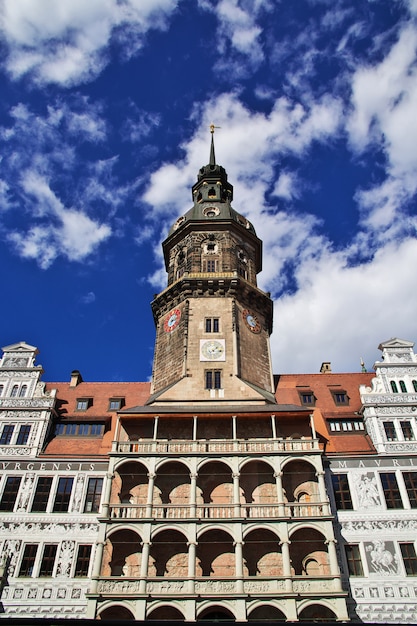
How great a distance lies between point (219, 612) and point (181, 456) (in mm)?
7431

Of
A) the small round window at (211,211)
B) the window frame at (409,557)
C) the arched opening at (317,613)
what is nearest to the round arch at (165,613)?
the arched opening at (317,613)

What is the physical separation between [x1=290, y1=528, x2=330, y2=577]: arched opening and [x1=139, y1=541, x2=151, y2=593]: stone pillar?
7006 mm

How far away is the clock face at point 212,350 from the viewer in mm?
33375

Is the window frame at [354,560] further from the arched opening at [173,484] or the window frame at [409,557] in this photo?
the arched opening at [173,484]

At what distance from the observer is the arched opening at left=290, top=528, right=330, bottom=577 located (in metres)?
25.3

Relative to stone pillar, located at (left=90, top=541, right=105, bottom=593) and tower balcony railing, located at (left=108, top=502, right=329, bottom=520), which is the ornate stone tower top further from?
stone pillar, located at (left=90, top=541, right=105, bottom=593)

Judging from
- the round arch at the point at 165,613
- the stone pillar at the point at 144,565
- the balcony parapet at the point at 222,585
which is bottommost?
the round arch at the point at 165,613

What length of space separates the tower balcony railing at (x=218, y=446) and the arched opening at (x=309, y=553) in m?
4.11

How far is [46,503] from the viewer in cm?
2786

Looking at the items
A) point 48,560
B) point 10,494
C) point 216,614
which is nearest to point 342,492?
point 216,614

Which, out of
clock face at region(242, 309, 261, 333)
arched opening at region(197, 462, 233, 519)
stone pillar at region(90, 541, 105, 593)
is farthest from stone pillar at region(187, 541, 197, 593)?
clock face at region(242, 309, 261, 333)

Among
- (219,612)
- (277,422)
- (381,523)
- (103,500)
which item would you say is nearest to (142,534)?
(103,500)

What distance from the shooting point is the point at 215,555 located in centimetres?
2594

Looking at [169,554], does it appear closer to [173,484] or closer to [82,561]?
[173,484]
